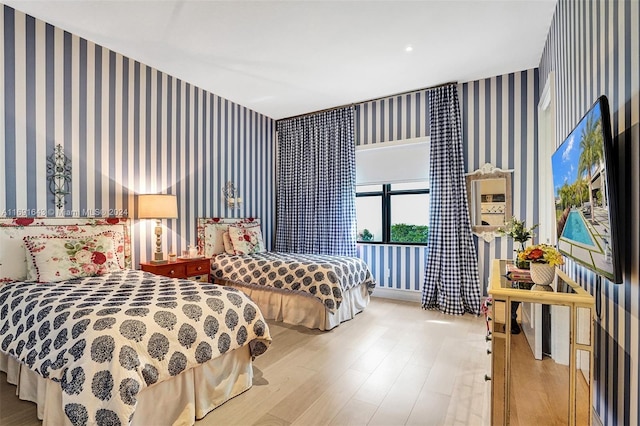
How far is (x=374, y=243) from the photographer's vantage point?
4969mm

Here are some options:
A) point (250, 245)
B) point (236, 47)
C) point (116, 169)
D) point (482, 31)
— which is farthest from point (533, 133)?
point (116, 169)

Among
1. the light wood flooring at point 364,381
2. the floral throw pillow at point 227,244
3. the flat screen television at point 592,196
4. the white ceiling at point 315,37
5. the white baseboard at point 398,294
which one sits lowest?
the light wood flooring at point 364,381

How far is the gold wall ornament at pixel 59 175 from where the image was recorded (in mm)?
3016

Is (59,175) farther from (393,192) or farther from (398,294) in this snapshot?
(398,294)

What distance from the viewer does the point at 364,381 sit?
242 cm

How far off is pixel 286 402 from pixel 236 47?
3.17m

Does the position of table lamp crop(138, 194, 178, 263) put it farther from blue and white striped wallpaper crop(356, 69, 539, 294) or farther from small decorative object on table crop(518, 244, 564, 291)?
small decorative object on table crop(518, 244, 564, 291)

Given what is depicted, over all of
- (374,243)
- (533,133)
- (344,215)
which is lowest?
(374,243)

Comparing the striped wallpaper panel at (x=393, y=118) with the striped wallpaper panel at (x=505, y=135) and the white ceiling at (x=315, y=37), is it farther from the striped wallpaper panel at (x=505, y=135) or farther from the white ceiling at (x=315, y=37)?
the striped wallpaper panel at (x=505, y=135)

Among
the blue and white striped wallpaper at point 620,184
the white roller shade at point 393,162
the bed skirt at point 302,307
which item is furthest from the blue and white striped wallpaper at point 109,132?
the blue and white striped wallpaper at point 620,184

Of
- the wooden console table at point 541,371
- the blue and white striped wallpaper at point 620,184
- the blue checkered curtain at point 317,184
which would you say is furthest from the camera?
the blue checkered curtain at point 317,184

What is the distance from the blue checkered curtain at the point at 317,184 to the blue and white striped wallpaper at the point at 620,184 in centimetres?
331

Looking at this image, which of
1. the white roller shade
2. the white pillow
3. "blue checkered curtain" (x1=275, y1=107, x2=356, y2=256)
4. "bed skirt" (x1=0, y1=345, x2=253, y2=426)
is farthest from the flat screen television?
the white pillow

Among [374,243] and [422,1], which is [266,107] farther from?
[422,1]
